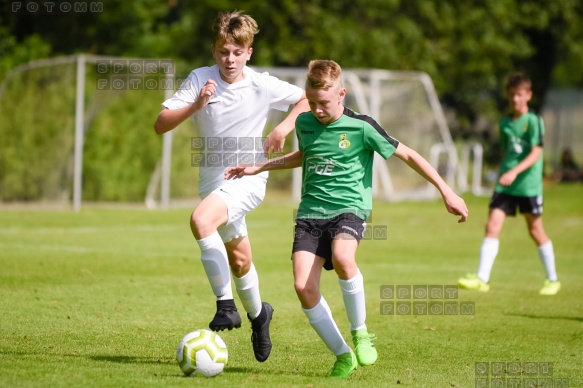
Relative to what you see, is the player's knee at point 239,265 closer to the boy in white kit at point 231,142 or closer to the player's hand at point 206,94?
the boy in white kit at point 231,142

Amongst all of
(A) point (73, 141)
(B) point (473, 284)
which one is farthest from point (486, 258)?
(A) point (73, 141)

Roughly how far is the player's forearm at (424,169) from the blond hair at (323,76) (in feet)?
1.98

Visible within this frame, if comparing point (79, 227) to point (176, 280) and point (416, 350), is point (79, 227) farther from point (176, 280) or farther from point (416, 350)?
point (416, 350)

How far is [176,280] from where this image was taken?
10.9 m

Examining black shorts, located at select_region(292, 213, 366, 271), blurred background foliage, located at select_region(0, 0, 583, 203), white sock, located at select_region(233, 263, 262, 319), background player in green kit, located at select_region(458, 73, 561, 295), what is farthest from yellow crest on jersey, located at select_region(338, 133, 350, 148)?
blurred background foliage, located at select_region(0, 0, 583, 203)

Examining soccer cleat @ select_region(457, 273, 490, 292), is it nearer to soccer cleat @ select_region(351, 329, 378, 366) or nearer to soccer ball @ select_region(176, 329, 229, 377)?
soccer cleat @ select_region(351, 329, 378, 366)

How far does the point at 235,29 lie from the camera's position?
267 inches

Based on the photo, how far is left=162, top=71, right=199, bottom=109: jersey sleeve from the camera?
22.4ft

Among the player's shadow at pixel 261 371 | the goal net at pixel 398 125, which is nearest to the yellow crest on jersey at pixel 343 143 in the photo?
the player's shadow at pixel 261 371

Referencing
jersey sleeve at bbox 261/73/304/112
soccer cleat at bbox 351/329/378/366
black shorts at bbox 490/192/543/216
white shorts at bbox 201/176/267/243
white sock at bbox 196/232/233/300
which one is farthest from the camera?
black shorts at bbox 490/192/543/216

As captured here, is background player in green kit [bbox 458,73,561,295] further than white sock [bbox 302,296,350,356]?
Yes

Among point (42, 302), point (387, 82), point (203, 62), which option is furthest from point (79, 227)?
point (203, 62)

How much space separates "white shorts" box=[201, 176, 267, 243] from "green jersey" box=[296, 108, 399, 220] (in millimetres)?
516

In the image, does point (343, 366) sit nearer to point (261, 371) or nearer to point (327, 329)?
point (327, 329)
